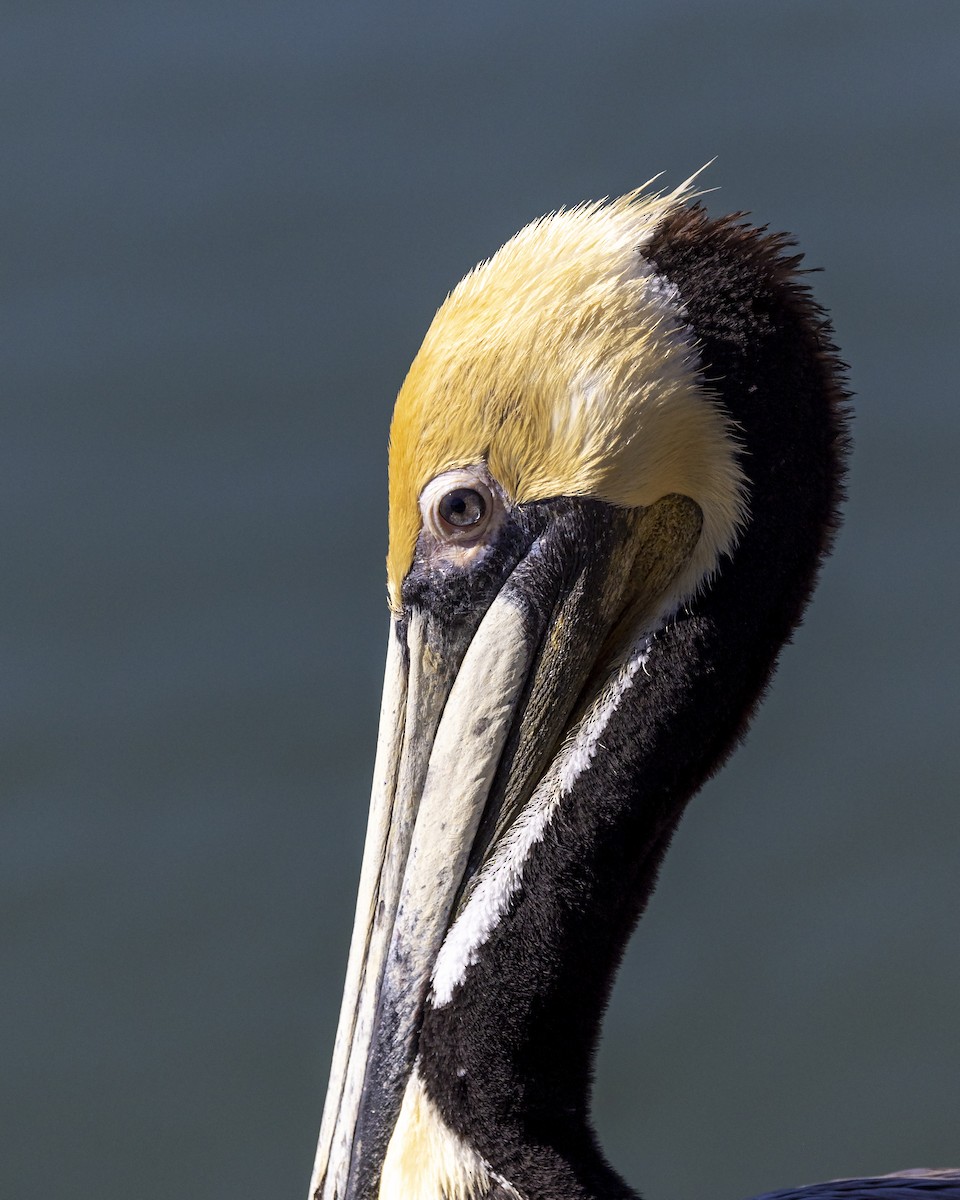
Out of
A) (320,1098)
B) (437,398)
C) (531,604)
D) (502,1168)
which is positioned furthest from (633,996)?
(437,398)

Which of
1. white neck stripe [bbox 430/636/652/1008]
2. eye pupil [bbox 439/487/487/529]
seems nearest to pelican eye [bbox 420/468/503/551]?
eye pupil [bbox 439/487/487/529]

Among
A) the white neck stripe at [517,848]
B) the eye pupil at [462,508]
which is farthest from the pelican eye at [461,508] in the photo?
the white neck stripe at [517,848]

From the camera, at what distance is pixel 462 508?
283 centimetres

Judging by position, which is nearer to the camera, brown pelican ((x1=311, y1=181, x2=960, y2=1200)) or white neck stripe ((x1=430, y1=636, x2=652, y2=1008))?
brown pelican ((x1=311, y1=181, x2=960, y2=1200))

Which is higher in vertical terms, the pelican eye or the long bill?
the pelican eye

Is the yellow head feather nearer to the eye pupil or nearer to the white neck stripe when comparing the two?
the eye pupil

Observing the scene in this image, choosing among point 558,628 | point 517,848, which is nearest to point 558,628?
point 558,628

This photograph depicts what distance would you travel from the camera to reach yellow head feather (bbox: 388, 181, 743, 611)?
2738 millimetres

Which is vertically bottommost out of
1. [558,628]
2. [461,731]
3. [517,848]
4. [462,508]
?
[517,848]

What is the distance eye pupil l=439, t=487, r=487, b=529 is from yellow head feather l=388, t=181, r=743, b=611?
0.16 ft

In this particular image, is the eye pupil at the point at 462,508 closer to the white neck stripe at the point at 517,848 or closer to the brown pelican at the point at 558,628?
the brown pelican at the point at 558,628

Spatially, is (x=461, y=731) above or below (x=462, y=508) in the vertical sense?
below

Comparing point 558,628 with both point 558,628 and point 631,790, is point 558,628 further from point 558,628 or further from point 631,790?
point 631,790

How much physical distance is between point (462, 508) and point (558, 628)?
277 mm
